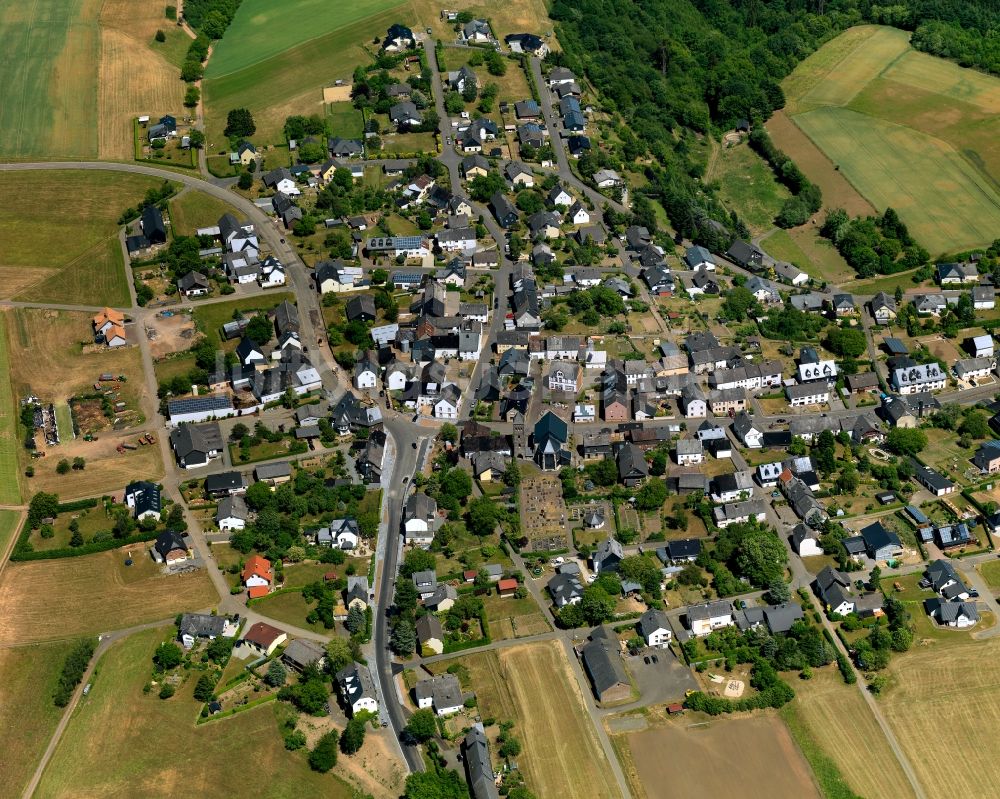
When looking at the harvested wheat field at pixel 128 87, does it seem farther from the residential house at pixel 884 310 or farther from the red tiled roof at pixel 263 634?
the residential house at pixel 884 310

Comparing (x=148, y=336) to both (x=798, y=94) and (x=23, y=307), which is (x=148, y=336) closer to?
(x=23, y=307)

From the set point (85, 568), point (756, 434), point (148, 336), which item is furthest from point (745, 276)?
point (85, 568)

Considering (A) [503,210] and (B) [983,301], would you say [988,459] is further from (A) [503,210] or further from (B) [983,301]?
(A) [503,210]

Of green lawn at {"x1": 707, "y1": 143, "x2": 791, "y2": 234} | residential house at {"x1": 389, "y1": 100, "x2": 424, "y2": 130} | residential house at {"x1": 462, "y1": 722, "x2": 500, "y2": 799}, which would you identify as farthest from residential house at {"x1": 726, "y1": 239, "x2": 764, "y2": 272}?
residential house at {"x1": 462, "y1": 722, "x2": 500, "y2": 799}

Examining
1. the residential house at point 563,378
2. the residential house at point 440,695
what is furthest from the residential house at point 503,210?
the residential house at point 440,695

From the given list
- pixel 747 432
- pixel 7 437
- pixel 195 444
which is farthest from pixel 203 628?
pixel 747 432

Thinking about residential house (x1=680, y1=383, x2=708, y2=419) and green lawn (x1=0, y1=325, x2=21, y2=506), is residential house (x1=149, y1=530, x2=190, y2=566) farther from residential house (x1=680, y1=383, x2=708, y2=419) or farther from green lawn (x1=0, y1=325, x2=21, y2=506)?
residential house (x1=680, y1=383, x2=708, y2=419)
